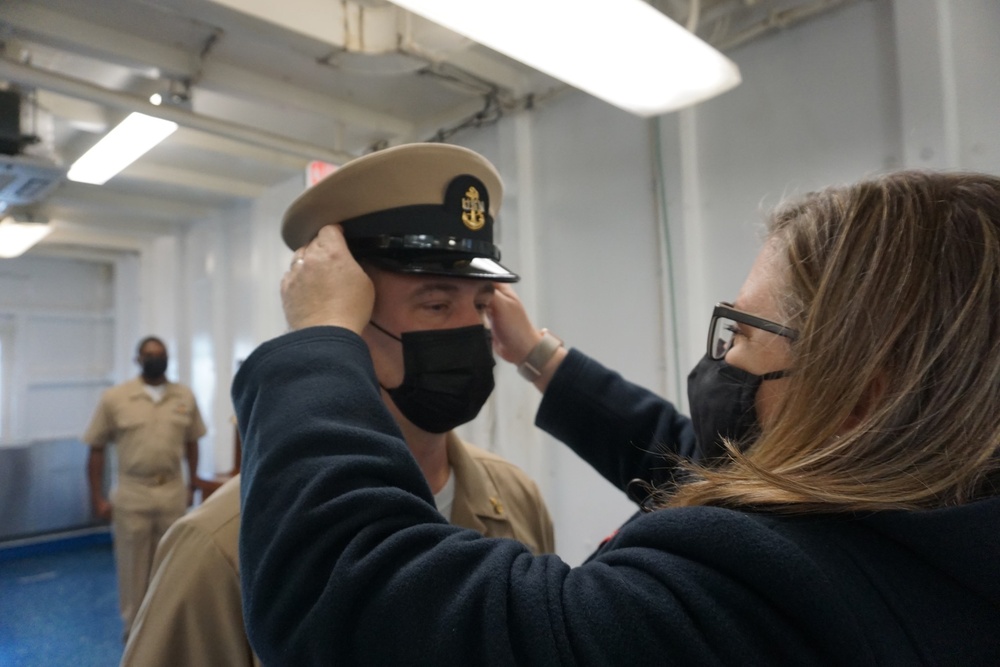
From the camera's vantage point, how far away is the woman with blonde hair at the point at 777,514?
0.57 m

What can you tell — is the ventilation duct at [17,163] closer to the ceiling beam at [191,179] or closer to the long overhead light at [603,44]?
the ceiling beam at [191,179]

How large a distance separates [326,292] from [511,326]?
660 millimetres

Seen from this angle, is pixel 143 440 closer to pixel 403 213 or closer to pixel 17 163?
pixel 17 163

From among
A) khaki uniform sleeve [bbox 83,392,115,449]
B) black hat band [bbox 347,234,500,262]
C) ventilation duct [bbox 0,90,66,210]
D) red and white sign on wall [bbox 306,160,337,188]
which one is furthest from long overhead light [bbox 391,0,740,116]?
khaki uniform sleeve [bbox 83,392,115,449]

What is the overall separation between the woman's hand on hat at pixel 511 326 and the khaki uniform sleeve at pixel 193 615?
0.82 metres

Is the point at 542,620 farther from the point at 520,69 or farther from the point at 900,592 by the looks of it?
the point at 520,69

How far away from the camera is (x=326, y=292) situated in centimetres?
101

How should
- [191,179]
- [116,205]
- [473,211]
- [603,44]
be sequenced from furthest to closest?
1. [116,205]
2. [191,179]
3. [603,44]
4. [473,211]

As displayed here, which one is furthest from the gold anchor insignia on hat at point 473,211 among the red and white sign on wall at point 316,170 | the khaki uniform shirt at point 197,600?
the red and white sign on wall at point 316,170

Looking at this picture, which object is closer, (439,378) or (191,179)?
(439,378)

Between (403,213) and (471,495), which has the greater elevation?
(403,213)

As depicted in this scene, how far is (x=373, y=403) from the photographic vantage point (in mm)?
823

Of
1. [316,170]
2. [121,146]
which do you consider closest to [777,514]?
[316,170]

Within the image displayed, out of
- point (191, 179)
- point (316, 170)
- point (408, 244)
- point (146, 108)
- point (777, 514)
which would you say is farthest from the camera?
A: point (191, 179)
